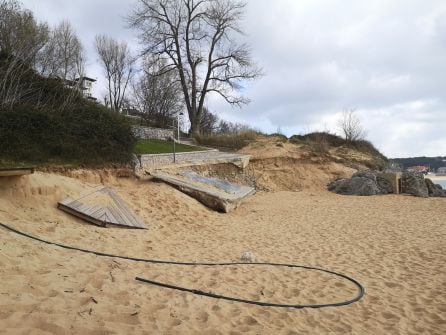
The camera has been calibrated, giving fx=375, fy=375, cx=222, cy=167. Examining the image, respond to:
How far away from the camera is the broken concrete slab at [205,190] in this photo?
42.9ft

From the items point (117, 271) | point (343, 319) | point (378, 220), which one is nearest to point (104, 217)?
point (117, 271)

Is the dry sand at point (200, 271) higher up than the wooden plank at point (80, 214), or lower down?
lower down

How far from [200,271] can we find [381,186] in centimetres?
1706

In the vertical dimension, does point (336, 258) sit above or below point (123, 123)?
below

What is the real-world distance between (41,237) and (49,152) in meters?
5.34

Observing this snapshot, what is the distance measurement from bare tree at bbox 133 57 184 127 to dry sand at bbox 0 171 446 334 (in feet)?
72.9

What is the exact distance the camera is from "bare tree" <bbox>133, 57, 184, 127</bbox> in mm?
33500

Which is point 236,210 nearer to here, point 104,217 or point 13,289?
point 104,217

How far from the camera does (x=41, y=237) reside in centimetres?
642

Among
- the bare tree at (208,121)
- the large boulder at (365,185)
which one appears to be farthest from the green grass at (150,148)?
the bare tree at (208,121)

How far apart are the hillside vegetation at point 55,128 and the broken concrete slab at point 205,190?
5.87 feet

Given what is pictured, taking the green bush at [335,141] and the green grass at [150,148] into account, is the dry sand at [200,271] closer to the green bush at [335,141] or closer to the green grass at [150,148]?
the green grass at [150,148]

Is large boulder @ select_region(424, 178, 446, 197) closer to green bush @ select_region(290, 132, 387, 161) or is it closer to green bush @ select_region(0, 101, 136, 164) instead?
green bush @ select_region(290, 132, 387, 161)

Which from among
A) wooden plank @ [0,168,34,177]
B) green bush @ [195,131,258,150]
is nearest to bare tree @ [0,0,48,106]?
wooden plank @ [0,168,34,177]
